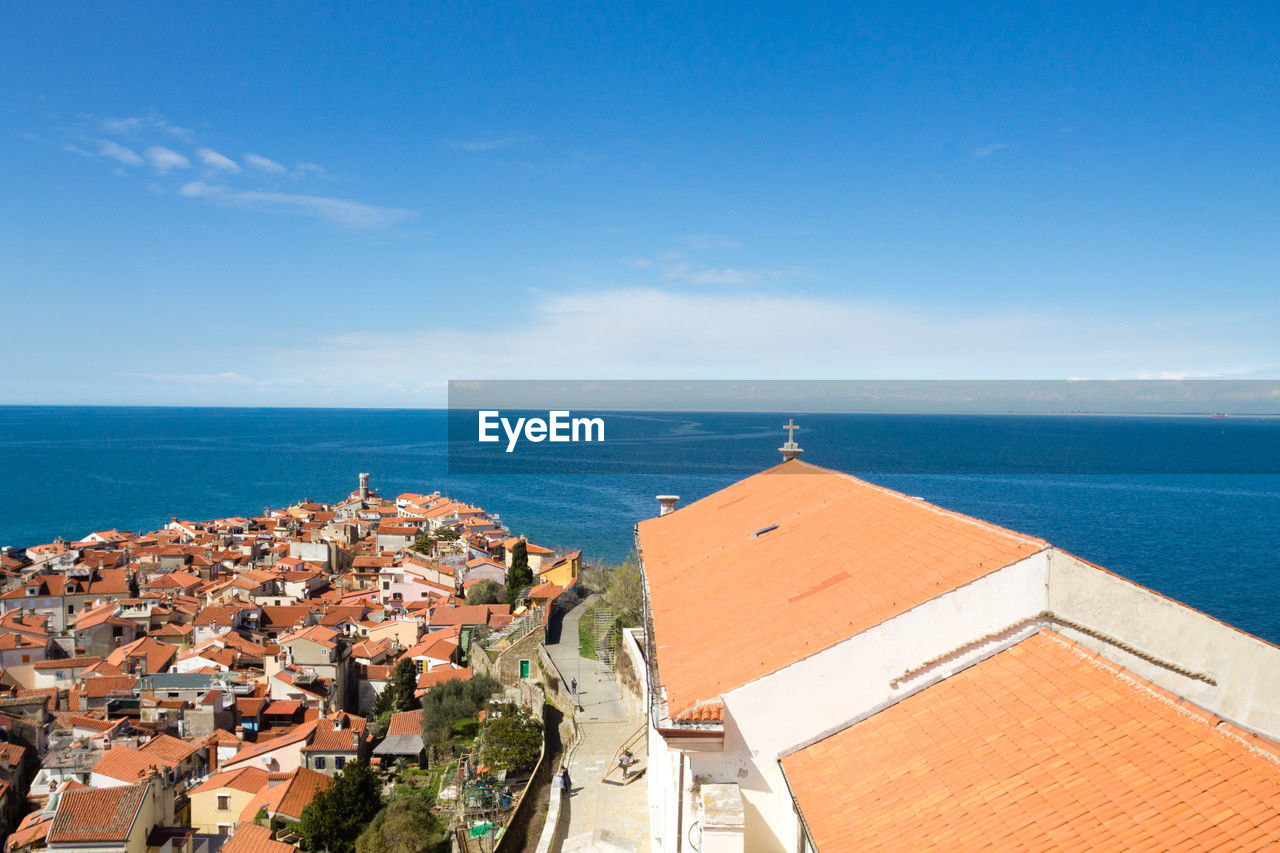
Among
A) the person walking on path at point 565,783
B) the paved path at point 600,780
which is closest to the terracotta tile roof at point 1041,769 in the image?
the paved path at point 600,780

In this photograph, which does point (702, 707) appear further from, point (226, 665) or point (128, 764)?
point (226, 665)

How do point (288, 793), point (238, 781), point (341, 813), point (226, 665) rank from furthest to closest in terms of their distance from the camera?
point (226, 665)
point (238, 781)
point (288, 793)
point (341, 813)

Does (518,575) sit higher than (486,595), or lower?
higher

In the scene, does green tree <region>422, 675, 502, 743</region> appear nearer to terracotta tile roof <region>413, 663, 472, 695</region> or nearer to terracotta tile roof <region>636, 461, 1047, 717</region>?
terracotta tile roof <region>413, 663, 472, 695</region>

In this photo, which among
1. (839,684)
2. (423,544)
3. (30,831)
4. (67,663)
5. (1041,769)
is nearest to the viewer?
(1041,769)

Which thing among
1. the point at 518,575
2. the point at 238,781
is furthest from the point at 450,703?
the point at 518,575

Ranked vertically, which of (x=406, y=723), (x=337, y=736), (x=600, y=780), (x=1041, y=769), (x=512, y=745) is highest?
(x=1041, y=769)

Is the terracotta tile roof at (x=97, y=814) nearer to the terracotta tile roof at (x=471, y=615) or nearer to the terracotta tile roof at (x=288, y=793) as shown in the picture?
the terracotta tile roof at (x=288, y=793)

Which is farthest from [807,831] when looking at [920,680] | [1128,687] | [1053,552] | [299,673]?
[299,673]

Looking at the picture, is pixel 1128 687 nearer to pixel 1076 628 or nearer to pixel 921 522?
pixel 1076 628
